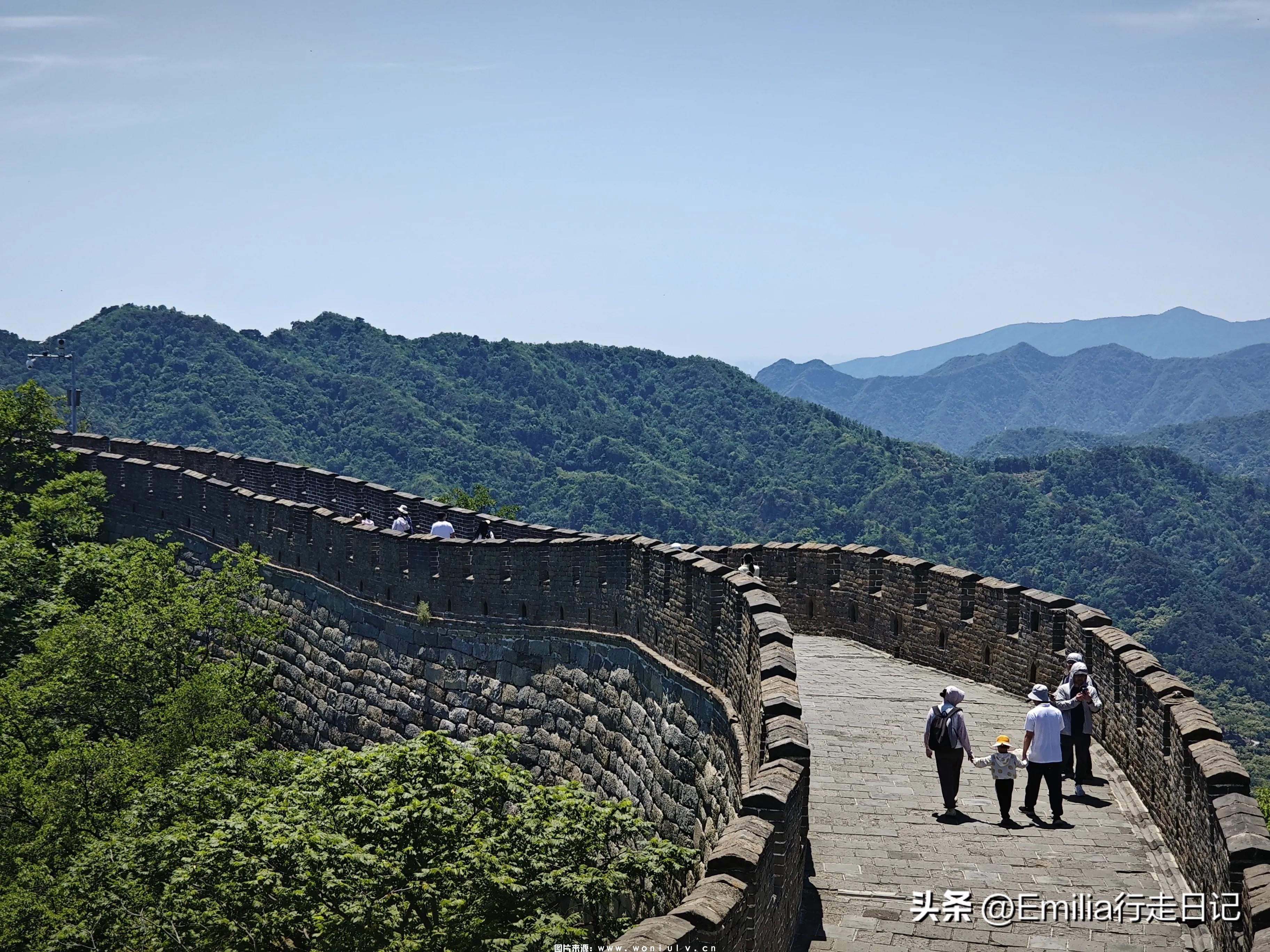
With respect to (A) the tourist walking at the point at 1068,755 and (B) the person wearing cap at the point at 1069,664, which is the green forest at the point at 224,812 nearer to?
(A) the tourist walking at the point at 1068,755

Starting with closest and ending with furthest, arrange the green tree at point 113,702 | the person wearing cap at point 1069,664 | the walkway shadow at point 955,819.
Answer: the walkway shadow at point 955,819, the person wearing cap at point 1069,664, the green tree at point 113,702

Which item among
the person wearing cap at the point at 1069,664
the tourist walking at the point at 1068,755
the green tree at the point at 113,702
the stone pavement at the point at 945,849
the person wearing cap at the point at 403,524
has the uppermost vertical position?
the person wearing cap at the point at 403,524

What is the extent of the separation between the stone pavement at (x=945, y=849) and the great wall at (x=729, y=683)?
3 centimetres

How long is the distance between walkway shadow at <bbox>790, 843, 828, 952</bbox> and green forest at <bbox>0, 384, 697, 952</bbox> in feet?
5.25

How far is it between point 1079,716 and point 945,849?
75.6 inches

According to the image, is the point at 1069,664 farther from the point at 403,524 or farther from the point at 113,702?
the point at 113,702

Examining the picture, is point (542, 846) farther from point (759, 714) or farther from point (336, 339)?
point (336, 339)

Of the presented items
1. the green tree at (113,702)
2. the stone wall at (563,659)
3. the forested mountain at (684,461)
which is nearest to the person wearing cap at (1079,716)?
the stone wall at (563,659)

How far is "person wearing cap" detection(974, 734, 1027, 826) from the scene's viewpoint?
9.48 meters

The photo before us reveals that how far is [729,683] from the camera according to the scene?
37.0 ft

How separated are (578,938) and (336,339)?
140222mm

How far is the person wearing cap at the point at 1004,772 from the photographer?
9.48 meters

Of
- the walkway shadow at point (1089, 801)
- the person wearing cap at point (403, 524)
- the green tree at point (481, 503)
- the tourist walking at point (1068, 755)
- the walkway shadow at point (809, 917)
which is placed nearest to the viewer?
the walkway shadow at point (809, 917)

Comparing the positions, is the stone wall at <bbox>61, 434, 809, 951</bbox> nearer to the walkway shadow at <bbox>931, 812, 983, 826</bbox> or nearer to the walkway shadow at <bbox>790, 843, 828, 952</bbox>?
the walkway shadow at <bbox>790, 843, 828, 952</bbox>
